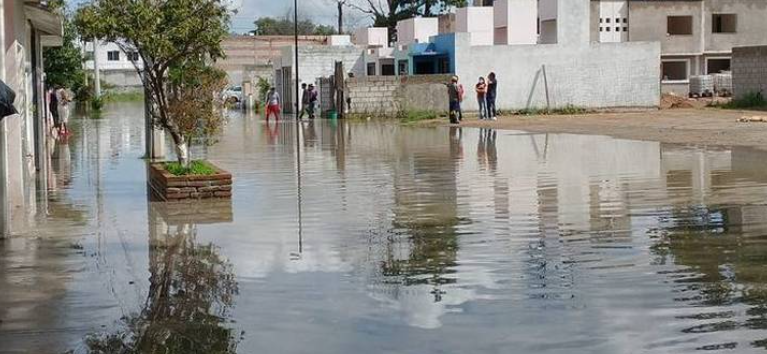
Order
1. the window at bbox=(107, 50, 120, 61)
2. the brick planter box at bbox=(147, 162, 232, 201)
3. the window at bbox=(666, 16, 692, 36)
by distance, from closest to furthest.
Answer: the brick planter box at bbox=(147, 162, 232, 201), the window at bbox=(666, 16, 692, 36), the window at bbox=(107, 50, 120, 61)

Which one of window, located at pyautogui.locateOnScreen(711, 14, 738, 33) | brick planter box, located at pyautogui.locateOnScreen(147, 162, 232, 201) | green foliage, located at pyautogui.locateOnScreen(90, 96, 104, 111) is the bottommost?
brick planter box, located at pyautogui.locateOnScreen(147, 162, 232, 201)

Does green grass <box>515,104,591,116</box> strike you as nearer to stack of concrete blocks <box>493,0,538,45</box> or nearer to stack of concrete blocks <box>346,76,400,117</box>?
stack of concrete blocks <box>346,76,400,117</box>

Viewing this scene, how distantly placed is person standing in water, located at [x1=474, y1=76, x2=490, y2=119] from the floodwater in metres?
22.0

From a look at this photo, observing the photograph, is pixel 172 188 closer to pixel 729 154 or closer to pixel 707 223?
pixel 707 223

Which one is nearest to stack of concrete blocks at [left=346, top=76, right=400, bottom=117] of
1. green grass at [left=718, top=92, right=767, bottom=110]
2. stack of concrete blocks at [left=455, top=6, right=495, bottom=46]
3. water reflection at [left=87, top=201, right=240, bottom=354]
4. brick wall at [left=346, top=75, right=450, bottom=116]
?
brick wall at [left=346, top=75, right=450, bottom=116]

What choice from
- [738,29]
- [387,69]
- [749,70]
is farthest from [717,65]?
[387,69]

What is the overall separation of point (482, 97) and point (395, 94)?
555cm

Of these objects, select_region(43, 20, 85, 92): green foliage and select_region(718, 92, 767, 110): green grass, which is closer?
select_region(718, 92, 767, 110): green grass

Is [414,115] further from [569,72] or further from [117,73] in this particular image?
[117,73]

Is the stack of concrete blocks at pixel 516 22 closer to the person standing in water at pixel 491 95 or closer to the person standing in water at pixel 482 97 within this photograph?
the person standing in water at pixel 482 97

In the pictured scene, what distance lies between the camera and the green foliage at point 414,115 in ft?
151

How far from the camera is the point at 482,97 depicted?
4406 cm

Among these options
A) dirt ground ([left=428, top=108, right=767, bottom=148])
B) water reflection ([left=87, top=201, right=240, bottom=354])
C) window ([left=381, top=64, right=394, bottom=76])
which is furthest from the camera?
window ([left=381, top=64, right=394, bottom=76])

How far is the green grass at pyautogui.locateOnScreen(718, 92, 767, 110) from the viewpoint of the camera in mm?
45250
